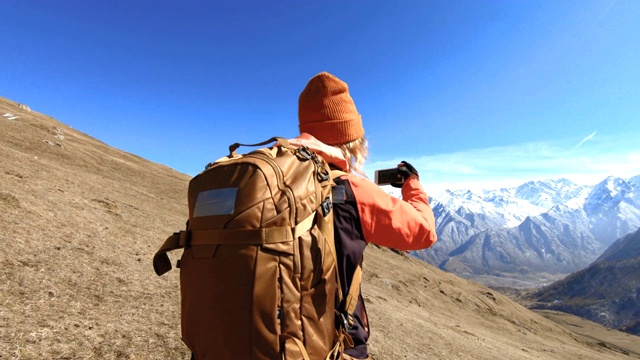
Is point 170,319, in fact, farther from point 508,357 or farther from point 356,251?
point 508,357

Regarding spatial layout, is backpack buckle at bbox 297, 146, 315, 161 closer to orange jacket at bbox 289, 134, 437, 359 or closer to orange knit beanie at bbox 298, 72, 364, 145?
orange jacket at bbox 289, 134, 437, 359

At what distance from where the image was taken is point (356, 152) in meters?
3.97

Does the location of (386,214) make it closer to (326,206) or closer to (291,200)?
(326,206)

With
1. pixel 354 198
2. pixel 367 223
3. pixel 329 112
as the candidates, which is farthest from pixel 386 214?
pixel 329 112

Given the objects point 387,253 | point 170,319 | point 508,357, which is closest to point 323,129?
point 170,319

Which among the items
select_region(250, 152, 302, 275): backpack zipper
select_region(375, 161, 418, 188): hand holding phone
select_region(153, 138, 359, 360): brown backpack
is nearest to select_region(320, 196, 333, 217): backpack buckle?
select_region(153, 138, 359, 360): brown backpack

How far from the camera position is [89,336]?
7832 mm

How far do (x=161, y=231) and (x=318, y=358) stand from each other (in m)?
18.7

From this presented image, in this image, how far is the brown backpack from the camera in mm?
2670

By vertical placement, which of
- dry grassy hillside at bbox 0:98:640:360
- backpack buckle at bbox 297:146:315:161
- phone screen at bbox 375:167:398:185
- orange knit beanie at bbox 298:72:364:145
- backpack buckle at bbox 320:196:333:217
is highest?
orange knit beanie at bbox 298:72:364:145

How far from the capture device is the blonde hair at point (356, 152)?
389 cm

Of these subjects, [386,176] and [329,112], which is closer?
[329,112]

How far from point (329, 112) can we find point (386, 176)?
3.12 feet

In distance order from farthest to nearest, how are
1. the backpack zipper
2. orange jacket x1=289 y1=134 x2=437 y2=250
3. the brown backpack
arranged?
orange jacket x1=289 y1=134 x2=437 y2=250, the backpack zipper, the brown backpack
